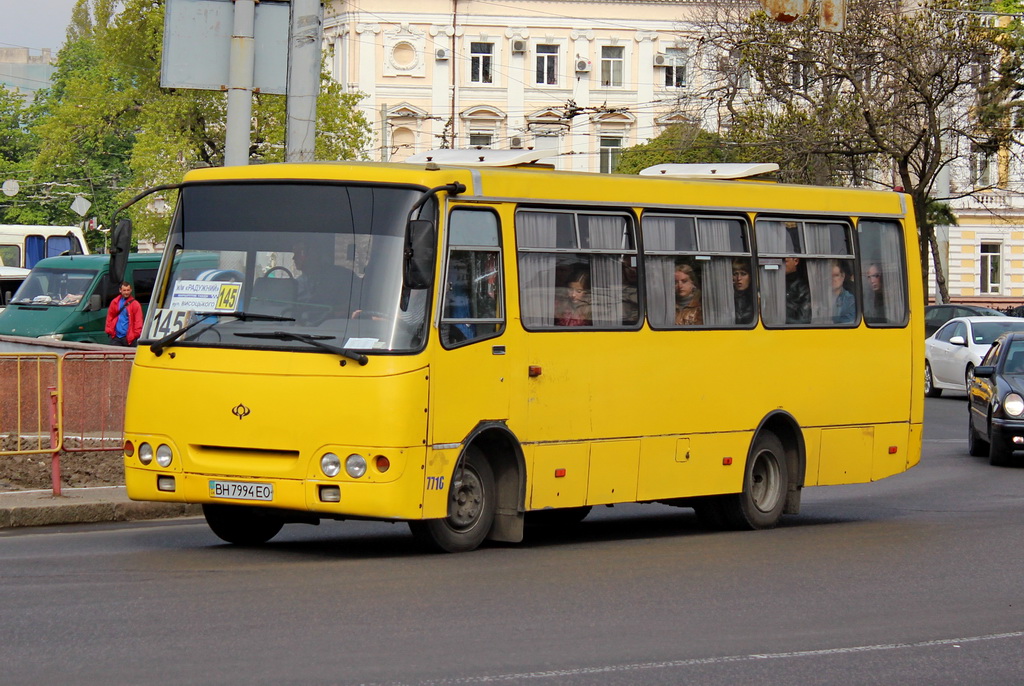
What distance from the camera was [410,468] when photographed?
10281 millimetres

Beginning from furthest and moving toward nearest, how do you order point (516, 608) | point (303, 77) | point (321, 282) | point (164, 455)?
1. point (303, 77)
2. point (164, 455)
3. point (321, 282)
4. point (516, 608)

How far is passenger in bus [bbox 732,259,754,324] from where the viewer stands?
1337 centimetres

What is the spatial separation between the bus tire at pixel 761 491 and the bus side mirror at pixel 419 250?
4274mm

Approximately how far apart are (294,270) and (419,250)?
0.93 m

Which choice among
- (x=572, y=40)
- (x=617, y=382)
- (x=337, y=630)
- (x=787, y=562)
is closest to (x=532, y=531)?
(x=617, y=382)

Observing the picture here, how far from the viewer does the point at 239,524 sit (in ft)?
38.2

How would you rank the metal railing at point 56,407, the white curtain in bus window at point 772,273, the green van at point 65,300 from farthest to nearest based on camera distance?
the green van at point 65,300 < the metal railing at point 56,407 < the white curtain in bus window at point 772,273

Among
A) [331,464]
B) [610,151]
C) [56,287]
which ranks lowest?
[331,464]

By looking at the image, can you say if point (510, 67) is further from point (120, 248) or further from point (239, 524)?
point (120, 248)

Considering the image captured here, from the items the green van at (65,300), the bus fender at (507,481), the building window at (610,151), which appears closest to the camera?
the bus fender at (507,481)

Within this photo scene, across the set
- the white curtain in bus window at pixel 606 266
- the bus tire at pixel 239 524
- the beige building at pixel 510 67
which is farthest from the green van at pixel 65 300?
the beige building at pixel 510 67

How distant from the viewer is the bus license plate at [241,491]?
1034 cm

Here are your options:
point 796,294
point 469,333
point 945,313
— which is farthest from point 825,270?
point 945,313

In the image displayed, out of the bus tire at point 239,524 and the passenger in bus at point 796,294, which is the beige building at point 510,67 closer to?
the passenger in bus at point 796,294
